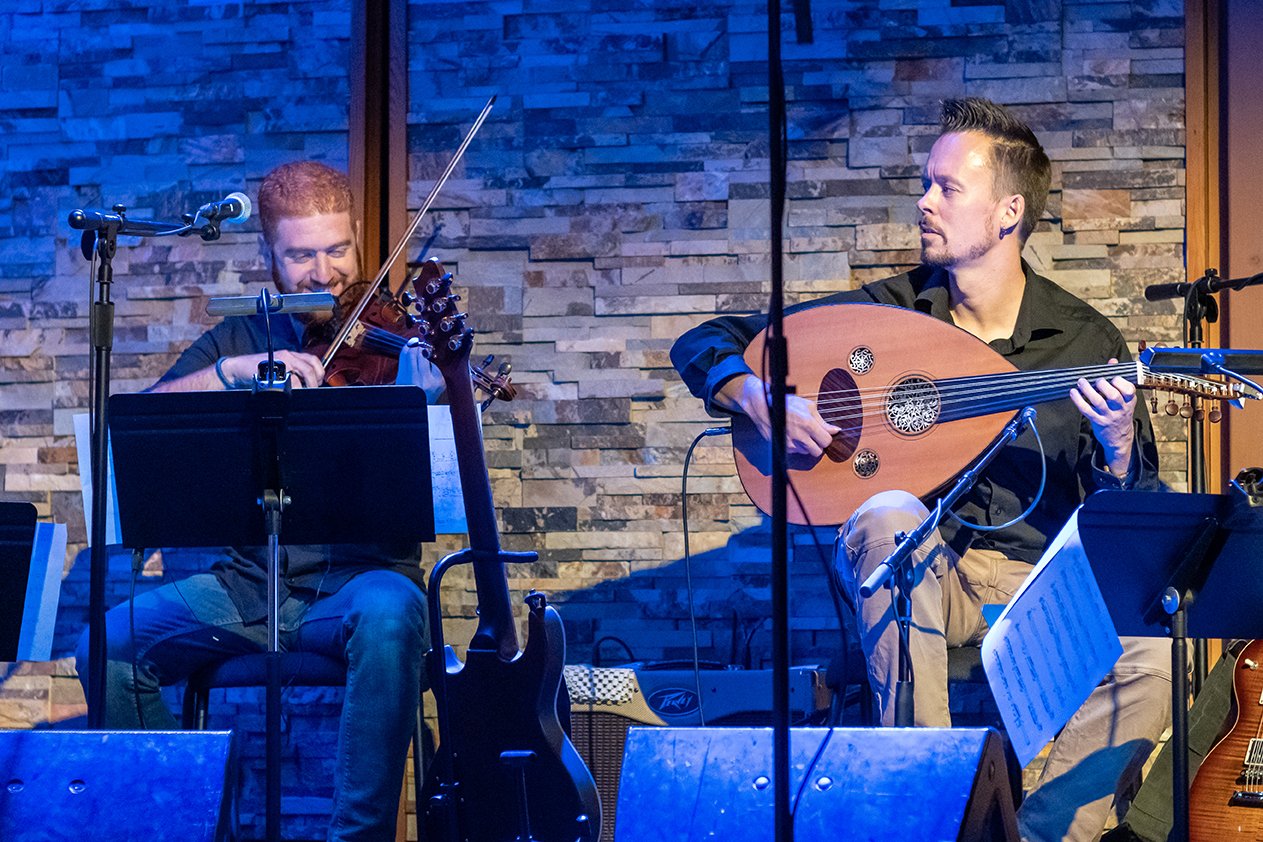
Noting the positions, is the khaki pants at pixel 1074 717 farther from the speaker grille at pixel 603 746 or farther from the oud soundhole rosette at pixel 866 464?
the speaker grille at pixel 603 746

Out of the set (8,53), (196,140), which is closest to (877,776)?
(196,140)

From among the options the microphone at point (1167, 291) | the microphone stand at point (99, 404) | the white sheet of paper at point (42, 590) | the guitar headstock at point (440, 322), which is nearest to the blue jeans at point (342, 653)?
the white sheet of paper at point (42, 590)

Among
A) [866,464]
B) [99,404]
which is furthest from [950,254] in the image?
[99,404]

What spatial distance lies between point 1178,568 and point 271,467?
1.54 meters

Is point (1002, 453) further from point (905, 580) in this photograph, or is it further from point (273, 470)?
point (273, 470)

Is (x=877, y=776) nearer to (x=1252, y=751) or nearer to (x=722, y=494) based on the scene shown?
(x=1252, y=751)

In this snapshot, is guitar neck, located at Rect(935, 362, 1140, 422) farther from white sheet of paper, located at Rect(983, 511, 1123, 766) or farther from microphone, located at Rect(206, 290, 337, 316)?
microphone, located at Rect(206, 290, 337, 316)

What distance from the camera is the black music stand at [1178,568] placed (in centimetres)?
211

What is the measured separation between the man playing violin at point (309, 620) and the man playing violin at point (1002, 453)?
0.83 m

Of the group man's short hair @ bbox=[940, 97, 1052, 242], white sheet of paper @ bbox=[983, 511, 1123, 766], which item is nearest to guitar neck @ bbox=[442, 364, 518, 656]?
white sheet of paper @ bbox=[983, 511, 1123, 766]

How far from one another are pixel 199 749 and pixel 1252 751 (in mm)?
1737

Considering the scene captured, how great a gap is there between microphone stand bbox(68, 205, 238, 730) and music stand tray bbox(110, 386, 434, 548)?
6 centimetres

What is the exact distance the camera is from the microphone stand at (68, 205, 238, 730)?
2664 millimetres

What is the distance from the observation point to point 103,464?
104 inches
